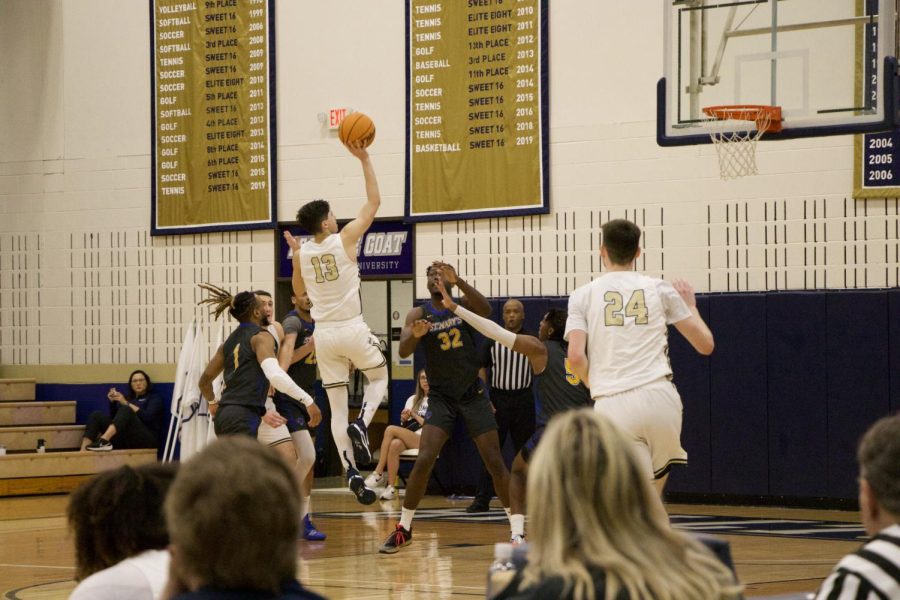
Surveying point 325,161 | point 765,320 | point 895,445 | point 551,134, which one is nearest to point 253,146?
point 325,161

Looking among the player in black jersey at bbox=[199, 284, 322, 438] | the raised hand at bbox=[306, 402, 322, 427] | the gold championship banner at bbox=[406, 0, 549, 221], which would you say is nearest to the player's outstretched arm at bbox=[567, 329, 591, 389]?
the player in black jersey at bbox=[199, 284, 322, 438]

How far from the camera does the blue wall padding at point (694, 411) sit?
503 inches

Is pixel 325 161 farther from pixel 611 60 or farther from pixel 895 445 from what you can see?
pixel 895 445

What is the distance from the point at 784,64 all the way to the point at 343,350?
3.96 metres

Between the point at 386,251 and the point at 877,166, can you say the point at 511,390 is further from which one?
the point at 877,166

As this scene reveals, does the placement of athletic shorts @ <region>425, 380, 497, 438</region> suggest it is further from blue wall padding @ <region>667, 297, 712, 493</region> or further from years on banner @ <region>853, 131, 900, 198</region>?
years on banner @ <region>853, 131, 900, 198</region>

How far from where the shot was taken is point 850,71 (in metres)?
9.23

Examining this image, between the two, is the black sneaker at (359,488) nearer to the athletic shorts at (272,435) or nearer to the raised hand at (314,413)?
the raised hand at (314,413)

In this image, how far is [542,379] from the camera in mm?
9094

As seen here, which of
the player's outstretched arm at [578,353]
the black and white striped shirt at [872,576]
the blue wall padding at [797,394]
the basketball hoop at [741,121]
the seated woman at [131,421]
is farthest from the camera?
the seated woman at [131,421]

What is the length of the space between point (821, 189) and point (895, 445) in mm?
9983

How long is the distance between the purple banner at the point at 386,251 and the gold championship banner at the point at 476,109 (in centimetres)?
34

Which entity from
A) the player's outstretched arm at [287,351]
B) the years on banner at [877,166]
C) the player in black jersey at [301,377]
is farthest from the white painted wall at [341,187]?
the player's outstretched arm at [287,351]

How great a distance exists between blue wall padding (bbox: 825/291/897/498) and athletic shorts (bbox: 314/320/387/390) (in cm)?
475
